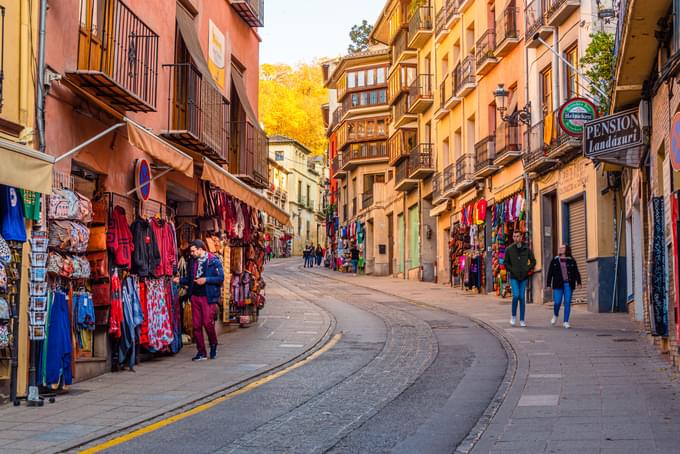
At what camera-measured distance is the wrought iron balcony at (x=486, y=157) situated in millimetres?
30469

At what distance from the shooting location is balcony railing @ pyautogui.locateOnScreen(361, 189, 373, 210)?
56.0 meters

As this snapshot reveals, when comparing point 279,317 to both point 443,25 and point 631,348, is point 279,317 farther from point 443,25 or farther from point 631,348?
point 443,25

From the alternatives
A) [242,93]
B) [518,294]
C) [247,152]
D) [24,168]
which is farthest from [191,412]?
[242,93]

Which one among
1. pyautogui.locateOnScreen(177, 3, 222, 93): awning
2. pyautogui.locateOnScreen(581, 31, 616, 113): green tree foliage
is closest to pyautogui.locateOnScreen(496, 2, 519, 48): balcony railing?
pyautogui.locateOnScreen(581, 31, 616, 113): green tree foliage

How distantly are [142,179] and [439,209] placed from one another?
2596 centimetres

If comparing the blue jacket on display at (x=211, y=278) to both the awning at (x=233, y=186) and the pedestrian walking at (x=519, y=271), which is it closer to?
the awning at (x=233, y=186)

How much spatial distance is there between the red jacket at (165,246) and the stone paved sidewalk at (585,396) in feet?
17.7

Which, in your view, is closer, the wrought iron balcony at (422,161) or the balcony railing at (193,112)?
the balcony railing at (193,112)

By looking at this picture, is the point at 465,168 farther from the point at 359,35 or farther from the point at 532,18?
the point at 359,35

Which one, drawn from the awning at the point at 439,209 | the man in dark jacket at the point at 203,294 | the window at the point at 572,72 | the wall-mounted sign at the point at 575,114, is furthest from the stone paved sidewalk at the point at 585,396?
the awning at the point at 439,209

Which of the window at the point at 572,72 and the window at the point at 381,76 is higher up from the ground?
the window at the point at 381,76

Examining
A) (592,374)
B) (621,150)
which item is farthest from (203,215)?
(592,374)

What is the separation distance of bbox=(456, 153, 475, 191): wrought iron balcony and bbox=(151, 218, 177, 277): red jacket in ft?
63.1

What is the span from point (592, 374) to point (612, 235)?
36.0 ft
